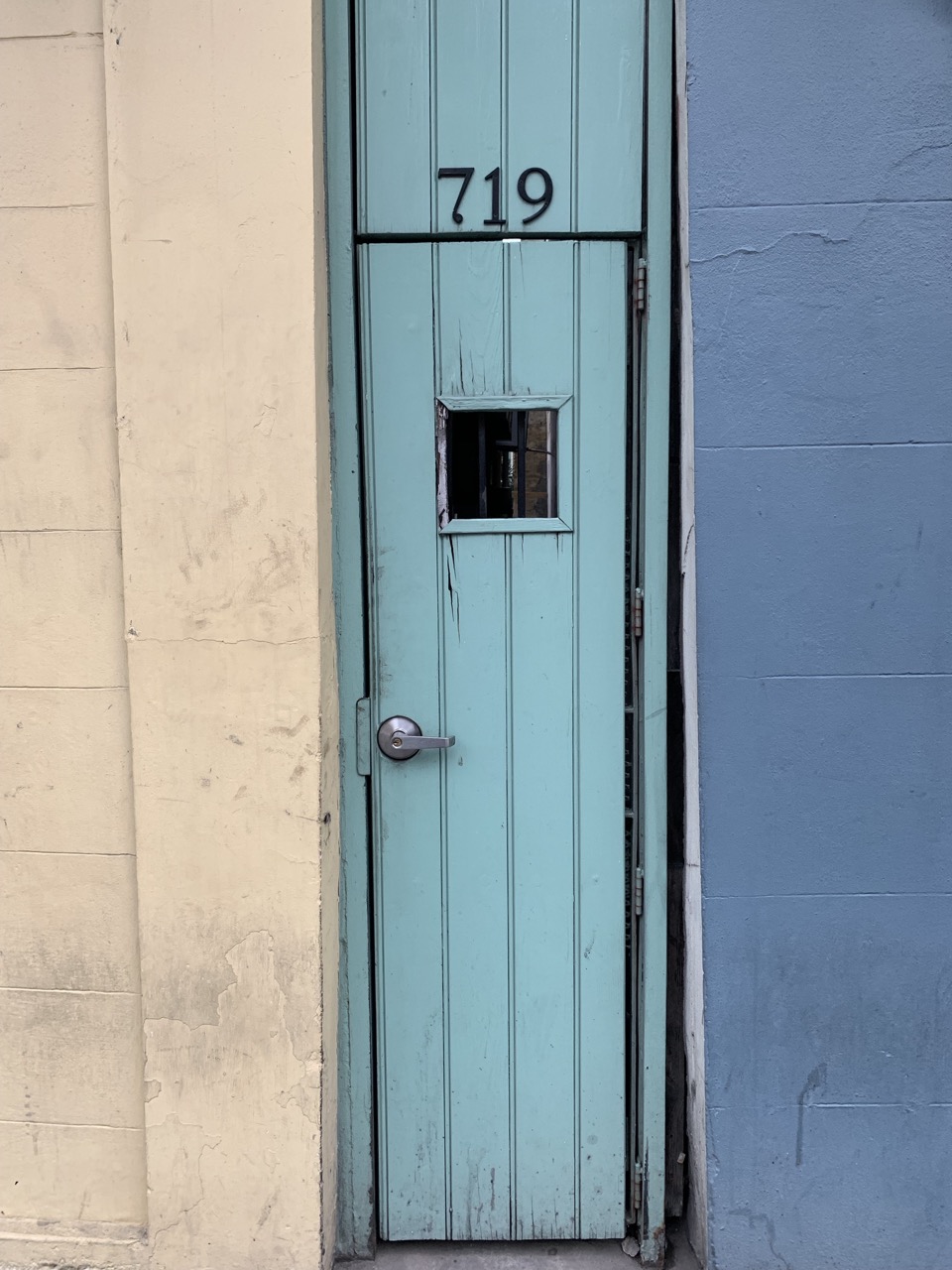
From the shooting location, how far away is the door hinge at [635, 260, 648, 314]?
2.04 meters

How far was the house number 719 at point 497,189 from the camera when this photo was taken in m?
2.04

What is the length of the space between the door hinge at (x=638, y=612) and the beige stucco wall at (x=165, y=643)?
689 millimetres

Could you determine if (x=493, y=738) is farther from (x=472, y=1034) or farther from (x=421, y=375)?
(x=421, y=375)

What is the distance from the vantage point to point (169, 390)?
6.42 ft

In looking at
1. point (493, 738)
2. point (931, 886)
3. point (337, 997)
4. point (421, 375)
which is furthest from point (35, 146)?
point (931, 886)

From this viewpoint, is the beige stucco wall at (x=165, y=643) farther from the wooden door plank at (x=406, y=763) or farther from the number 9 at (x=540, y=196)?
the number 9 at (x=540, y=196)

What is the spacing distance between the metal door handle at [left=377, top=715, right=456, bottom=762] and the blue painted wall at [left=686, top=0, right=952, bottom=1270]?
0.59m

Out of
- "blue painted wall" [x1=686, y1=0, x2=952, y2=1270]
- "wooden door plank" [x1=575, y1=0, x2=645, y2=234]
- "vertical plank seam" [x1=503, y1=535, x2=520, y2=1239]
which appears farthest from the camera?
"vertical plank seam" [x1=503, y1=535, x2=520, y2=1239]

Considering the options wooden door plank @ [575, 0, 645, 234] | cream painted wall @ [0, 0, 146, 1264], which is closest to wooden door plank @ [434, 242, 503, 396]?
wooden door plank @ [575, 0, 645, 234]

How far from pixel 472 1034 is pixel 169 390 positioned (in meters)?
1.61

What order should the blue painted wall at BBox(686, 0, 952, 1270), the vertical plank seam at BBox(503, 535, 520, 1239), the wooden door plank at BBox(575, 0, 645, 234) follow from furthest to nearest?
the vertical plank seam at BBox(503, 535, 520, 1239) < the wooden door plank at BBox(575, 0, 645, 234) < the blue painted wall at BBox(686, 0, 952, 1270)

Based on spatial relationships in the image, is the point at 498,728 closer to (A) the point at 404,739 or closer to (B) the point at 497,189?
(A) the point at 404,739

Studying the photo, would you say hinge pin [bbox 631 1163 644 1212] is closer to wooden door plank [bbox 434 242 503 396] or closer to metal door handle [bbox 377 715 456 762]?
metal door handle [bbox 377 715 456 762]

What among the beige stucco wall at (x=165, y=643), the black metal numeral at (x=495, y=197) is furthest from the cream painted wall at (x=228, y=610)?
the black metal numeral at (x=495, y=197)
